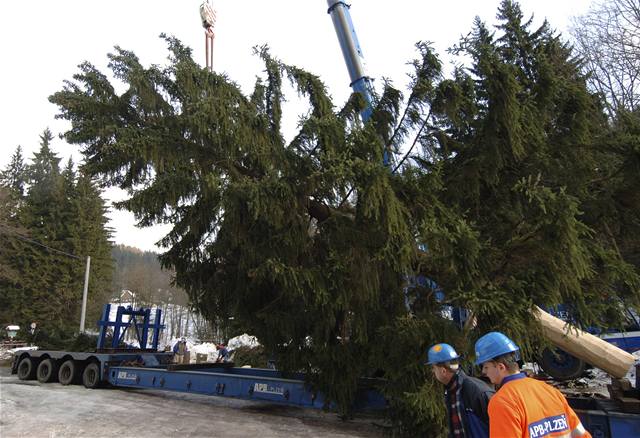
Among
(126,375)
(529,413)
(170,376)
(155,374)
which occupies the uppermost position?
(126,375)

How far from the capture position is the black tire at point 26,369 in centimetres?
1429

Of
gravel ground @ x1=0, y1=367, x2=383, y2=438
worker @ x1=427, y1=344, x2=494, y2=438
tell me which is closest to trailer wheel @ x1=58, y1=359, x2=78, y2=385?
gravel ground @ x1=0, y1=367, x2=383, y2=438

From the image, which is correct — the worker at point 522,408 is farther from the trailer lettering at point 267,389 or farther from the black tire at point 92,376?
the black tire at point 92,376

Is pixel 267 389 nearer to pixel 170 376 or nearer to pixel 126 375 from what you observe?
pixel 170 376

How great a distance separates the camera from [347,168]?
6.08 meters

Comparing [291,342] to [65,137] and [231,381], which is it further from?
[65,137]

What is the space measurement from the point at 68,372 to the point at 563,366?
13.6 metres

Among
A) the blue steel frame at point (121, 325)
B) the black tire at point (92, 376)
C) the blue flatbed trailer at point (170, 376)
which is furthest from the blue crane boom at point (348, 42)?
the black tire at point (92, 376)

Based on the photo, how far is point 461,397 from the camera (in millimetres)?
3328

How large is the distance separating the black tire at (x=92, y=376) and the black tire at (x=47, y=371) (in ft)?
4.65

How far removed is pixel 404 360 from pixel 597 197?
370 cm

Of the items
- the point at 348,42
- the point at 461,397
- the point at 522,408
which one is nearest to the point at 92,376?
the point at 348,42

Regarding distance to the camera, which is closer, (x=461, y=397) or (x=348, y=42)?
(x=461, y=397)

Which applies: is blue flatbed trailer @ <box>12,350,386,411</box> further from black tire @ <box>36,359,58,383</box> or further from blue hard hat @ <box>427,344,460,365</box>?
blue hard hat @ <box>427,344,460,365</box>
